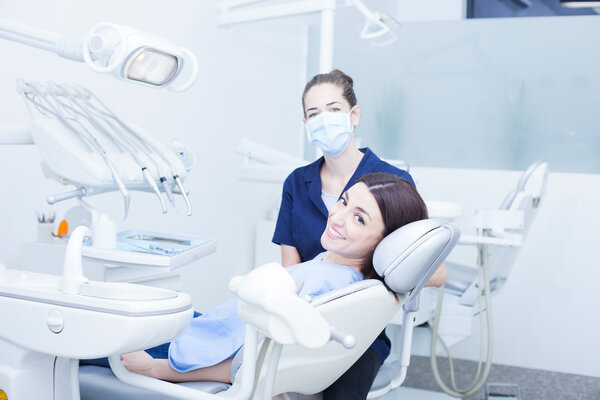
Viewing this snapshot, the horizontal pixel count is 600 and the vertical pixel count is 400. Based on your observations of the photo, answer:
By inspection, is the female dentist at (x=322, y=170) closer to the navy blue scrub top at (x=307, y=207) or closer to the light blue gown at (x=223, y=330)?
the navy blue scrub top at (x=307, y=207)

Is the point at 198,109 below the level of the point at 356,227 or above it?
above

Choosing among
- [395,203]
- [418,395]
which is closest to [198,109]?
[418,395]

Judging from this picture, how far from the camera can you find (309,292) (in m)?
1.24

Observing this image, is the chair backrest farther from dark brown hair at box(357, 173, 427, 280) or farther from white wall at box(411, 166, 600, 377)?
white wall at box(411, 166, 600, 377)

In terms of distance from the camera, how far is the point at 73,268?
1085 mm

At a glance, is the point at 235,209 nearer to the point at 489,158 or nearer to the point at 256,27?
the point at 256,27

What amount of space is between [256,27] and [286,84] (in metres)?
0.38

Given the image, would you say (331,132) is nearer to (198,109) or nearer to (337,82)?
(337,82)

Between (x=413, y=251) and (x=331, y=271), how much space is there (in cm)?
22

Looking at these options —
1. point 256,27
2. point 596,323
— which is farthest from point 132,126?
point 596,323

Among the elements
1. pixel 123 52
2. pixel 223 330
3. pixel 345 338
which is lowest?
pixel 223 330

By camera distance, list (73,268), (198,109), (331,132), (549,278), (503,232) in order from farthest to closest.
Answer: (549,278), (198,109), (503,232), (331,132), (73,268)

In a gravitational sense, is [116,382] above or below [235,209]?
below

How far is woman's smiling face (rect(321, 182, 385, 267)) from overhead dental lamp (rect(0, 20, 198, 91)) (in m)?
0.42
